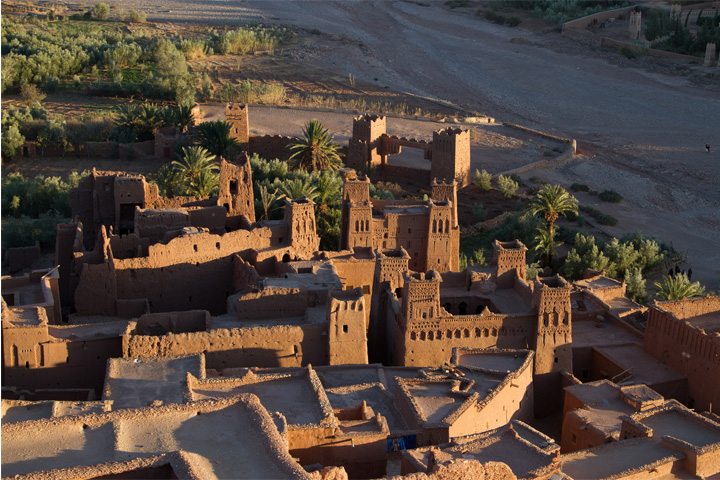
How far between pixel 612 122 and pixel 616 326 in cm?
3366

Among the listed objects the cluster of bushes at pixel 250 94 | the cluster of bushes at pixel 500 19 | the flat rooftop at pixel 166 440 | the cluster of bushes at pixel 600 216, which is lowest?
the cluster of bushes at pixel 600 216

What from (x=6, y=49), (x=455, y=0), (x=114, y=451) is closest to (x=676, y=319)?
(x=114, y=451)

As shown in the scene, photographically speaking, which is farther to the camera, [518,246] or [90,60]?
[90,60]

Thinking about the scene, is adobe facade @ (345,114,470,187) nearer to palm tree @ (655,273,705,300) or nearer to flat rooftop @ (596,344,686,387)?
palm tree @ (655,273,705,300)

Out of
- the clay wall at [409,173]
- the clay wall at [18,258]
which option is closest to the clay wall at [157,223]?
the clay wall at [18,258]

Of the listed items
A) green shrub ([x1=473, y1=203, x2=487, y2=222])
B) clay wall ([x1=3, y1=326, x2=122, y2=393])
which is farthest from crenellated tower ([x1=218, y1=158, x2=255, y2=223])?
green shrub ([x1=473, y1=203, x2=487, y2=222])

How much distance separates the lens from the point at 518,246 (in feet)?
93.0

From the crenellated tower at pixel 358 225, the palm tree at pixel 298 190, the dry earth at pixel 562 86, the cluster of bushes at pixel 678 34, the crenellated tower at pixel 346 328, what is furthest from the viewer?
the cluster of bushes at pixel 678 34

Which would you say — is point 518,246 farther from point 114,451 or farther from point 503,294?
point 114,451

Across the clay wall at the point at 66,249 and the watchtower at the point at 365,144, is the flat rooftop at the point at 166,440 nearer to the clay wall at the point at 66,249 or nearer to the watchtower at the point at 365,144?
the clay wall at the point at 66,249

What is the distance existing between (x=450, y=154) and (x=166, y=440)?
30468 millimetres

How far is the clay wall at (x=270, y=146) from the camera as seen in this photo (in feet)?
156

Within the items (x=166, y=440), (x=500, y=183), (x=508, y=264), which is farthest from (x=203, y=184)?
(x=166, y=440)

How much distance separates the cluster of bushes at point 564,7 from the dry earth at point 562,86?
9.73 feet
